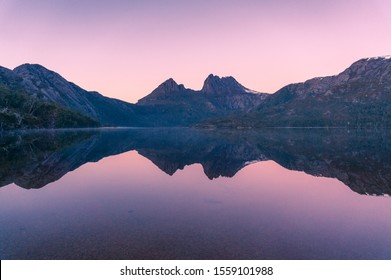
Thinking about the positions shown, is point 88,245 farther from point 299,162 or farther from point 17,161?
point 299,162

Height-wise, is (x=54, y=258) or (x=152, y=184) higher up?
(x=152, y=184)

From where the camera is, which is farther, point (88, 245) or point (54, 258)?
point (88, 245)

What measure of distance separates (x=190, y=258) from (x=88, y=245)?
23.4ft

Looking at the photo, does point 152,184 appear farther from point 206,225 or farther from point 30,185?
point 206,225

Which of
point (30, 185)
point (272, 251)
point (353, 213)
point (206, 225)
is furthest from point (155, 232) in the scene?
point (30, 185)

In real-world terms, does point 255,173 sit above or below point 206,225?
above

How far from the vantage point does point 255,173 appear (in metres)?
53.8

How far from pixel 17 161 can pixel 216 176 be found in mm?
41763

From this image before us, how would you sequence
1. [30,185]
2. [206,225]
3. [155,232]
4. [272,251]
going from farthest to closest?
[30,185]
[206,225]
[155,232]
[272,251]

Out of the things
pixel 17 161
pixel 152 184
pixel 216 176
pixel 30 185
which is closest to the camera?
pixel 30 185

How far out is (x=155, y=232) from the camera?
2270 cm
